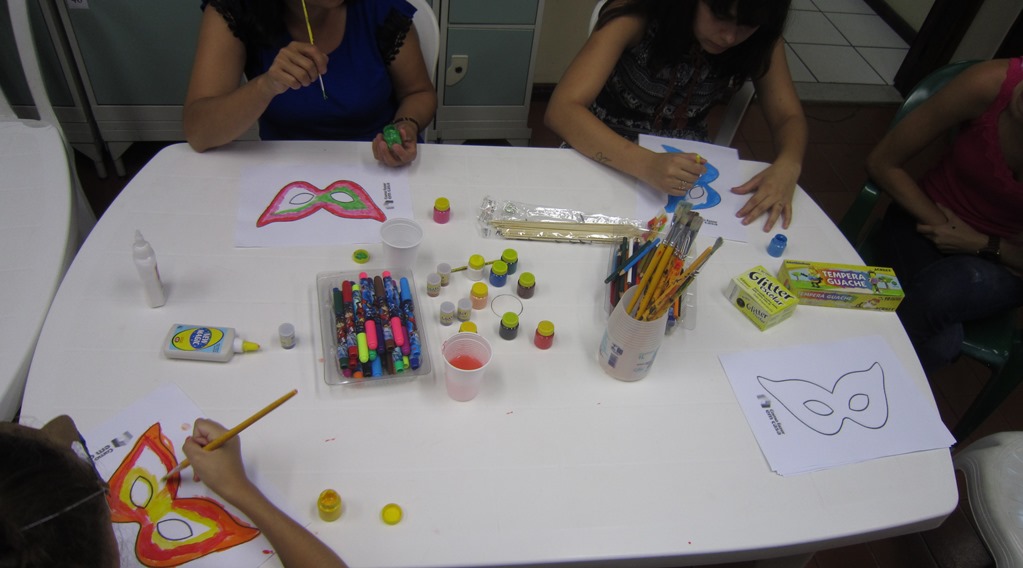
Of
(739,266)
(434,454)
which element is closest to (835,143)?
(739,266)

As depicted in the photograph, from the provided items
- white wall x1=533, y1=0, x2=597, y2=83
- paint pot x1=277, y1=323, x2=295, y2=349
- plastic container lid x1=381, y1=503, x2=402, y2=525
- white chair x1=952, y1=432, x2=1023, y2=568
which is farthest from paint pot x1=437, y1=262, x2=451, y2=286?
white wall x1=533, y1=0, x2=597, y2=83

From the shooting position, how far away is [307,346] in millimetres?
935

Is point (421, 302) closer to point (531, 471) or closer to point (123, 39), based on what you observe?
point (531, 471)

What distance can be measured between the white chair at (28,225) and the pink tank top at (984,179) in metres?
1.87

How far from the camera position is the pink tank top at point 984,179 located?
1426mm

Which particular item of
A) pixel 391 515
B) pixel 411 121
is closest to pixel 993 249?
pixel 411 121

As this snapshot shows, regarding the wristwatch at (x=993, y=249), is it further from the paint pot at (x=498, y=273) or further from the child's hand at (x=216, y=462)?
the child's hand at (x=216, y=462)

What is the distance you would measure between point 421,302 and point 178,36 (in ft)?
5.30

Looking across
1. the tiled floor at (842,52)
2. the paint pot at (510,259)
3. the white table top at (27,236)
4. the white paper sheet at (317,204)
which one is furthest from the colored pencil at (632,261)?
the tiled floor at (842,52)

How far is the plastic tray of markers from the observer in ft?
2.93

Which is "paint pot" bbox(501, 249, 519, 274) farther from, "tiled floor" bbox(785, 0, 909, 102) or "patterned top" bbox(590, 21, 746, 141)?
"tiled floor" bbox(785, 0, 909, 102)

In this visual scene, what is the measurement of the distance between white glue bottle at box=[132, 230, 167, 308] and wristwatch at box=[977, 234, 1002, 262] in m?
1.68

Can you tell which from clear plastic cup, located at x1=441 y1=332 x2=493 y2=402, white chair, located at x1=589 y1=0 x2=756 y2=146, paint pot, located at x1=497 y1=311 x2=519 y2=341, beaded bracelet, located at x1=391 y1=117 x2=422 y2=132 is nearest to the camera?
clear plastic cup, located at x1=441 y1=332 x2=493 y2=402

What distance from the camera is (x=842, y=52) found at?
3480 mm
